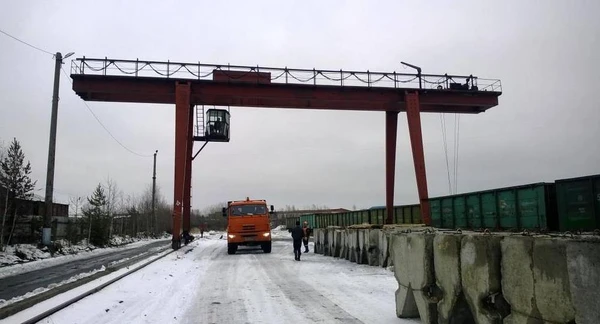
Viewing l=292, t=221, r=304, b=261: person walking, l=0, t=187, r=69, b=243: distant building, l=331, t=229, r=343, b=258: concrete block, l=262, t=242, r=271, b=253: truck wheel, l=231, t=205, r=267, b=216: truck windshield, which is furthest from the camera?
l=0, t=187, r=69, b=243: distant building

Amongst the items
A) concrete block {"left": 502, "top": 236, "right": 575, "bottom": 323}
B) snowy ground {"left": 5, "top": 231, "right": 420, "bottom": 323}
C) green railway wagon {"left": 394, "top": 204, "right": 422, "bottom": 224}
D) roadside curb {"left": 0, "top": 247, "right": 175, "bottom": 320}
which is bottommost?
snowy ground {"left": 5, "top": 231, "right": 420, "bottom": 323}

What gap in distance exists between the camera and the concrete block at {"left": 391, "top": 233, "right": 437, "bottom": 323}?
619cm

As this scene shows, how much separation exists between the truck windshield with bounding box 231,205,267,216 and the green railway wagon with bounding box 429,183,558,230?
943 cm

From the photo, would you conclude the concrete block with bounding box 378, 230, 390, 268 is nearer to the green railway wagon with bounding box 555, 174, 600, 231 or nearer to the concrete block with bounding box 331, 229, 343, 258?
the concrete block with bounding box 331, 229, 343, 258

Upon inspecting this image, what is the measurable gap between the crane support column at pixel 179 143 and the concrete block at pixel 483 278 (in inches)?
865

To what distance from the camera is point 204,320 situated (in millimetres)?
7152

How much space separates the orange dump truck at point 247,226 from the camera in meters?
22.4

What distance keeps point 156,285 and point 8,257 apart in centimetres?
1315

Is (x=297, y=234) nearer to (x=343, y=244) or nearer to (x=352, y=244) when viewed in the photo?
(x=343, y=244)

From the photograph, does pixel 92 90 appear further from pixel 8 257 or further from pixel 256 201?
pixel 256 201

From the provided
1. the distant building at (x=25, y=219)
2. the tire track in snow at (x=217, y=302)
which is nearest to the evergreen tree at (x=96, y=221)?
the distant building at (x=25, y=219)

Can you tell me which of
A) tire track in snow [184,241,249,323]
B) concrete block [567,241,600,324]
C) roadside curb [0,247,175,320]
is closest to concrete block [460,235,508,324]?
concrete block [567,241,600,324]

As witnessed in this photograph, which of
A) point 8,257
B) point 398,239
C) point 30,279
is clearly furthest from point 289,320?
point 8,257

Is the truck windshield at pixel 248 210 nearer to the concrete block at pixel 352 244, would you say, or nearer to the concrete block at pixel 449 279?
the concrete block at pixel 352 244
